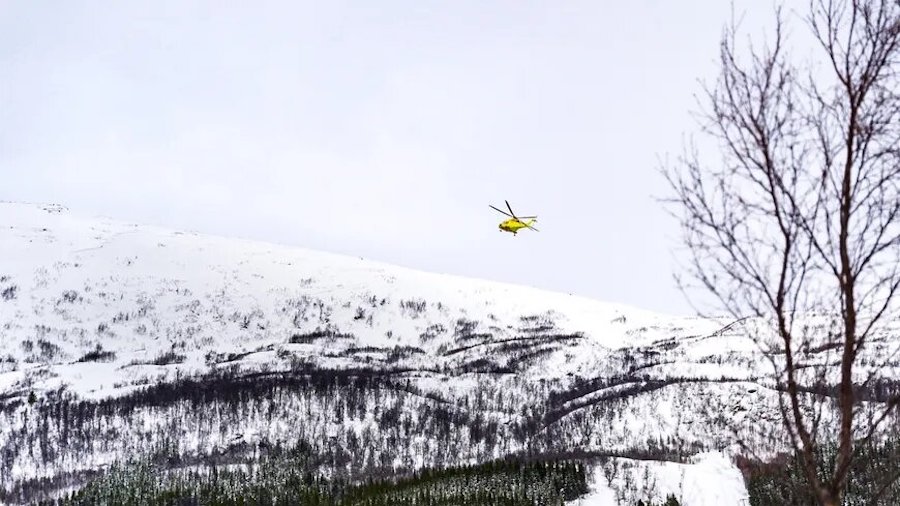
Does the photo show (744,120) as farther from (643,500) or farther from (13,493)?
(13,493)

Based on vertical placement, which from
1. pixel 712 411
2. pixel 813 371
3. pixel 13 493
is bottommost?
pixel 13 493

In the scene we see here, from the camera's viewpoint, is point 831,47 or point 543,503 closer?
point 831,47

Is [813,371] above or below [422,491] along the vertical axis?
above

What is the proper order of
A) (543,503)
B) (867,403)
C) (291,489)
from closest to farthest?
(867,403)
(543,503)
(291,489)

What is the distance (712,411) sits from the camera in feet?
652

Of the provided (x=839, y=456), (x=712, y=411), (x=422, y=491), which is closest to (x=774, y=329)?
(x=839, y=456)

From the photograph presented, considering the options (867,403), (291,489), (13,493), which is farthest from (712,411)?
(867,403)

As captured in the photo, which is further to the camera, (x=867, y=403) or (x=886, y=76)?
(x=867, y=403)

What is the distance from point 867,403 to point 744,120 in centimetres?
305

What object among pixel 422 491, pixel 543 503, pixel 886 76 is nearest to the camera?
pixel 886 76

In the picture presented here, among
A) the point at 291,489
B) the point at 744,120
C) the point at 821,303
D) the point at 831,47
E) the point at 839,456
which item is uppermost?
the point at 831,47

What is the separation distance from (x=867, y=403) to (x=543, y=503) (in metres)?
113

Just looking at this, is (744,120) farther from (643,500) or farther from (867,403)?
(643,500)

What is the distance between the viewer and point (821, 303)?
6992 millimetres
